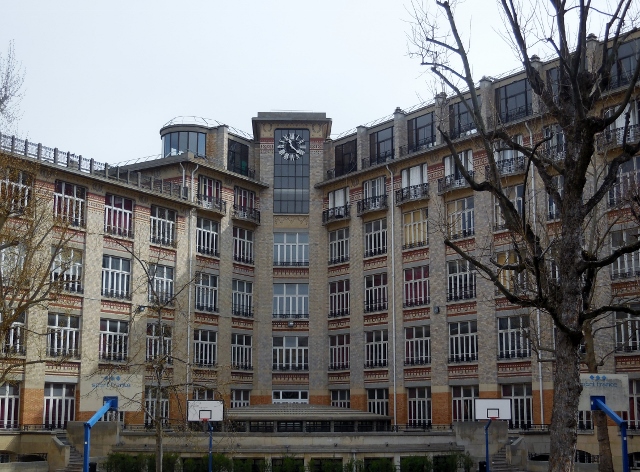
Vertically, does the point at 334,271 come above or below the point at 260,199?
below

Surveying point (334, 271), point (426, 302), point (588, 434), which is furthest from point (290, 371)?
point (588, 434)

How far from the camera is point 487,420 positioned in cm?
3675

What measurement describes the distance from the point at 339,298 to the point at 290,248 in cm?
465

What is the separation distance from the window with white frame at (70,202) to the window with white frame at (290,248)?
13895mm

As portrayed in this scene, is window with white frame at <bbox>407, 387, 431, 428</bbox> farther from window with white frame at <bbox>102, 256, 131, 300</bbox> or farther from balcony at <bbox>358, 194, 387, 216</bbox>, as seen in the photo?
window with white frame at <bbox>102, 256, 131, 300</bbox>

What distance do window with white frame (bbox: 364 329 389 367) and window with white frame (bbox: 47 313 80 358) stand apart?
1718cm

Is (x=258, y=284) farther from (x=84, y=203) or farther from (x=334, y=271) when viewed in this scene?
(x=84, y=203)

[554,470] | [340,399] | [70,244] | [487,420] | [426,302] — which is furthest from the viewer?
[340,399]

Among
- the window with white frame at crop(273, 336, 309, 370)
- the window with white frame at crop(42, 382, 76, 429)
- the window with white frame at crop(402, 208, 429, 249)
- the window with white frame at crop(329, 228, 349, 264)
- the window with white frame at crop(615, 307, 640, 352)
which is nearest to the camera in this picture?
the window with white frame at crop(615, 307, 640, 352)

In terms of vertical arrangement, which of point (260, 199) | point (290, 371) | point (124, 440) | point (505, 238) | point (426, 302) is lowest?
point (124, 440)

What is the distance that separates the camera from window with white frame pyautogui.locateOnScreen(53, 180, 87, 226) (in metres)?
41.7

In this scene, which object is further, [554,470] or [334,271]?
[334,271]

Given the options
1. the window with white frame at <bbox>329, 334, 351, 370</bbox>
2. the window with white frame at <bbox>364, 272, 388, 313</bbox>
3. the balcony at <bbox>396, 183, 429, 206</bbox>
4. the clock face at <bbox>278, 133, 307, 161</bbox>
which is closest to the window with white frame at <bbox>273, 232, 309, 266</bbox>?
the window with white frame at <bbox>364, 272, 388, 313</bbox>

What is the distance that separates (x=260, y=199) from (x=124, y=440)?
20553 mm
